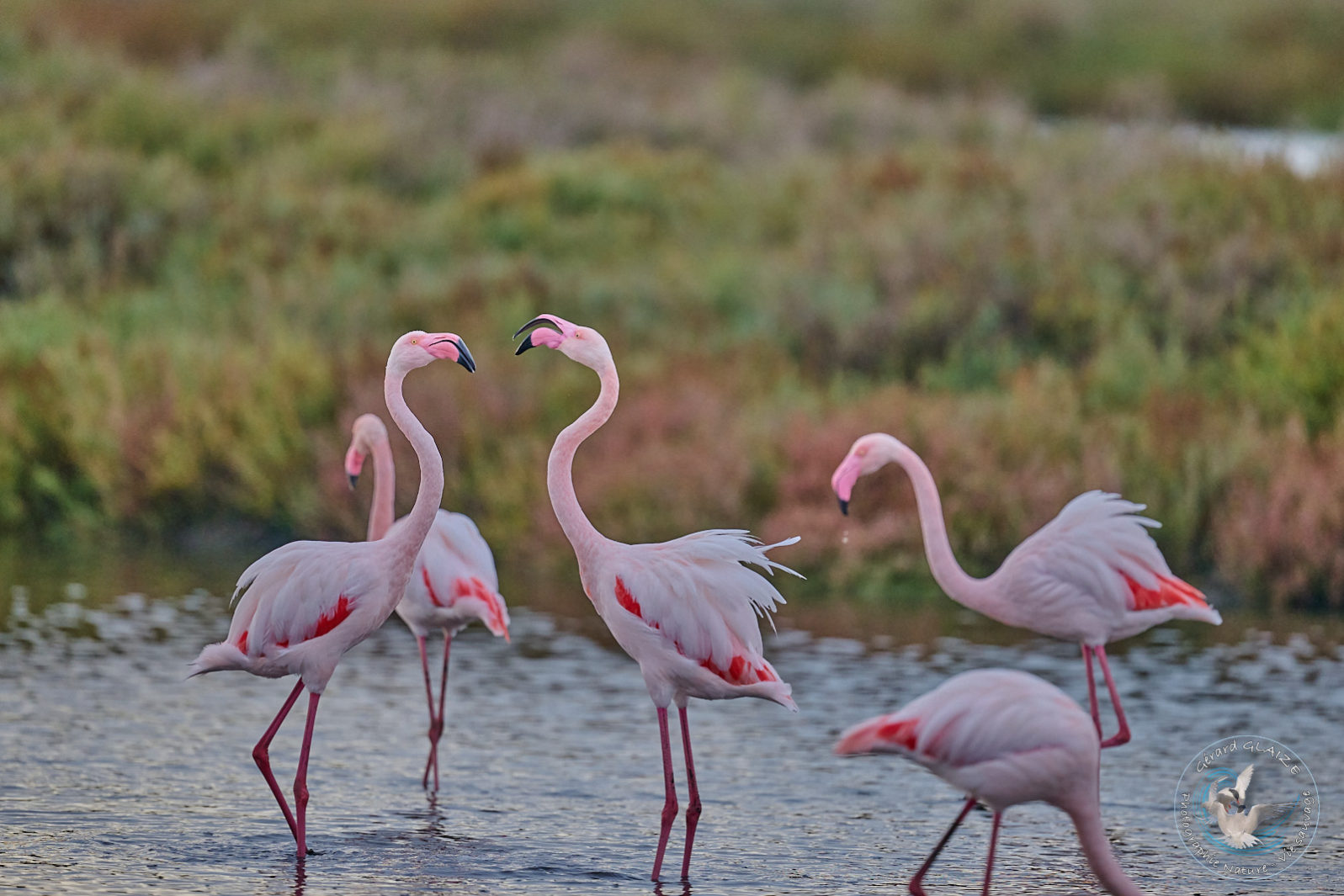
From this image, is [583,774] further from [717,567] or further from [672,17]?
[672,17]

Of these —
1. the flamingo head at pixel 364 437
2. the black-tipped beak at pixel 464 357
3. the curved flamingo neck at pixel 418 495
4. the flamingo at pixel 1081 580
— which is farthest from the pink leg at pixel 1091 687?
the flamingo head at pixel 364 437

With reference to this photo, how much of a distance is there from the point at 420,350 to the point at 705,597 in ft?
4.30

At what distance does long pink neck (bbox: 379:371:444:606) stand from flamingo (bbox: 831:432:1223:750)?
1430mm

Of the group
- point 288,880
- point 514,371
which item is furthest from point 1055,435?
point 288,880

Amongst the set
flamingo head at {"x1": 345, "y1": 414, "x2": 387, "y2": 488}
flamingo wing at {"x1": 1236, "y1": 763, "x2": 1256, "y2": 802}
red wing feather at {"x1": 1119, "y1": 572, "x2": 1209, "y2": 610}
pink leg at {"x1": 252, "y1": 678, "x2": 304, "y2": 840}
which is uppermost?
flamingo head at {"x1": 345, "y1": 414, "x2": 387, "y2": 488}

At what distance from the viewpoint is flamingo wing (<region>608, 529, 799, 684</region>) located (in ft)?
20.5

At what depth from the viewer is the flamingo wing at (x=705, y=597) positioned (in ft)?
20.5

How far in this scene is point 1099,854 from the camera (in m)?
5.41

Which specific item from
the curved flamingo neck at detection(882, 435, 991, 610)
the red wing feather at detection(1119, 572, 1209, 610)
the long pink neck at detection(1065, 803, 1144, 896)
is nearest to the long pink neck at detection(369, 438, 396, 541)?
the curved flamingo neck at detection(882, 435, 991, 610)

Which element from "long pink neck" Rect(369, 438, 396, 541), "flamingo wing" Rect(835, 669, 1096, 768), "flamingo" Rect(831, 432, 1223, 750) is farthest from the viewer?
"long pink neck" Rect(369, 438, 396, 541)

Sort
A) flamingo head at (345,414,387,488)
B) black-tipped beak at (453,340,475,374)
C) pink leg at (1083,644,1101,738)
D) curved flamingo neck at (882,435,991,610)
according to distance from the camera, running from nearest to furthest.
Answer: black-tipped beak at (453,340,475,374) < curved flamingo neck at (882,435,991,610) < pink leg at (1083,644,1101,738) < flamingo head at (345,414,387,488)

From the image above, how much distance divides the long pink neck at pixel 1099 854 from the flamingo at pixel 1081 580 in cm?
132

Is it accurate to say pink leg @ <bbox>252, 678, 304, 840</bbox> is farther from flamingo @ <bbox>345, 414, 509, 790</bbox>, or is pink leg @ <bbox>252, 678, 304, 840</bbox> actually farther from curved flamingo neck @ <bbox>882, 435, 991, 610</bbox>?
curved flamingo neck @ <bbox>882, 435, 991, 610</bbox>

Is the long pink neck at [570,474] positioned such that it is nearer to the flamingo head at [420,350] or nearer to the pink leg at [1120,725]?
the flamingo head at [420,350]
